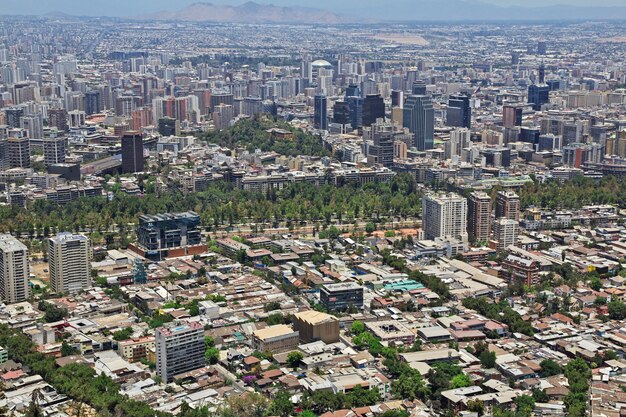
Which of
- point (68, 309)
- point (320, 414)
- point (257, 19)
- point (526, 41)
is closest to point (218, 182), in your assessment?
point (68, 309)

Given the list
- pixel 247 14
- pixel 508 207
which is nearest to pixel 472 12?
pixel 247 14

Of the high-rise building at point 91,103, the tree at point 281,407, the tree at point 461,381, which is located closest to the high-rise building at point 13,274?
the tree at point 281,407

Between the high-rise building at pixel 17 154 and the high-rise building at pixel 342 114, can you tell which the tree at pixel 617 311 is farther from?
the high-rise building at pixel 342 114

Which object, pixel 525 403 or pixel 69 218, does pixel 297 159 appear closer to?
pixel 69 218

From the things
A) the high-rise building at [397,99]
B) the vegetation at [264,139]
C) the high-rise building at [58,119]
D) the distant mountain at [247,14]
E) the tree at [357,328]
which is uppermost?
the distant mountain at [247,14]

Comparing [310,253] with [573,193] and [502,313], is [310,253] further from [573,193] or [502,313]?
[573,193]

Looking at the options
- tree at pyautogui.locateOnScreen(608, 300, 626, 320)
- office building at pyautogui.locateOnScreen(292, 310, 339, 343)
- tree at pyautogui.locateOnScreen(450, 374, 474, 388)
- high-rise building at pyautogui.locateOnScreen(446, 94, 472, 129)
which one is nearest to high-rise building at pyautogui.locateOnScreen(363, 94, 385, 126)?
high-rise building at pyautogui.locateOnScreen(446, 94, 472, 129)
